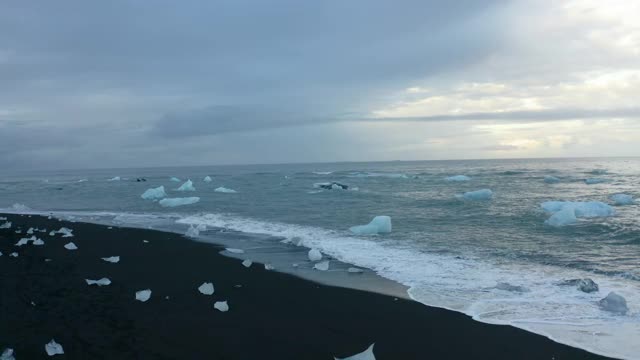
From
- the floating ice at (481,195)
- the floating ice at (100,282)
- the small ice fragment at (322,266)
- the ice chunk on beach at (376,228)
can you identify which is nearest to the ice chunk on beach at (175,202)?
the ice chunk on beach at (376,228)

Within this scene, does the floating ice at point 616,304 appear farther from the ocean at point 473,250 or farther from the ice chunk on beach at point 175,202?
the ice chunk on beach at point 175,202

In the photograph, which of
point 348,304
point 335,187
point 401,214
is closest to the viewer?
point 348,304

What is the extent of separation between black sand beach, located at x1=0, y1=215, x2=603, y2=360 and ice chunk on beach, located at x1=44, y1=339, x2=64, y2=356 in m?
0.08

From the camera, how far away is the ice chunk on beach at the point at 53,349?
19.0 ft

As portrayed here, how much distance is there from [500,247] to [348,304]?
7421 millimetres

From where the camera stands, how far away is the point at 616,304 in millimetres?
7602

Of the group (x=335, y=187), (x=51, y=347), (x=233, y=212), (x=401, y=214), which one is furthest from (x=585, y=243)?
(x=335, y=187)

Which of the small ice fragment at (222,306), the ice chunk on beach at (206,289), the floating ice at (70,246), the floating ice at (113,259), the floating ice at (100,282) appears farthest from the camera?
the floating ice at (70,246)

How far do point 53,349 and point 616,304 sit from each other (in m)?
8.32

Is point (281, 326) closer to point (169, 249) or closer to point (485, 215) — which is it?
point (169, 249)

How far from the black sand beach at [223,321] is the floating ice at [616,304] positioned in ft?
6.69

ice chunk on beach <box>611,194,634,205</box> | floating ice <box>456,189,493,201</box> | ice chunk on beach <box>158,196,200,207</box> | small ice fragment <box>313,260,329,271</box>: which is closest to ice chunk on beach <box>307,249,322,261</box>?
small ice fragment <box>313,260,329,271</box>

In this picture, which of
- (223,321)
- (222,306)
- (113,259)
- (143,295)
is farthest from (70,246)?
(223,321)

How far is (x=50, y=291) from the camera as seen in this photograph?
28.8ft
